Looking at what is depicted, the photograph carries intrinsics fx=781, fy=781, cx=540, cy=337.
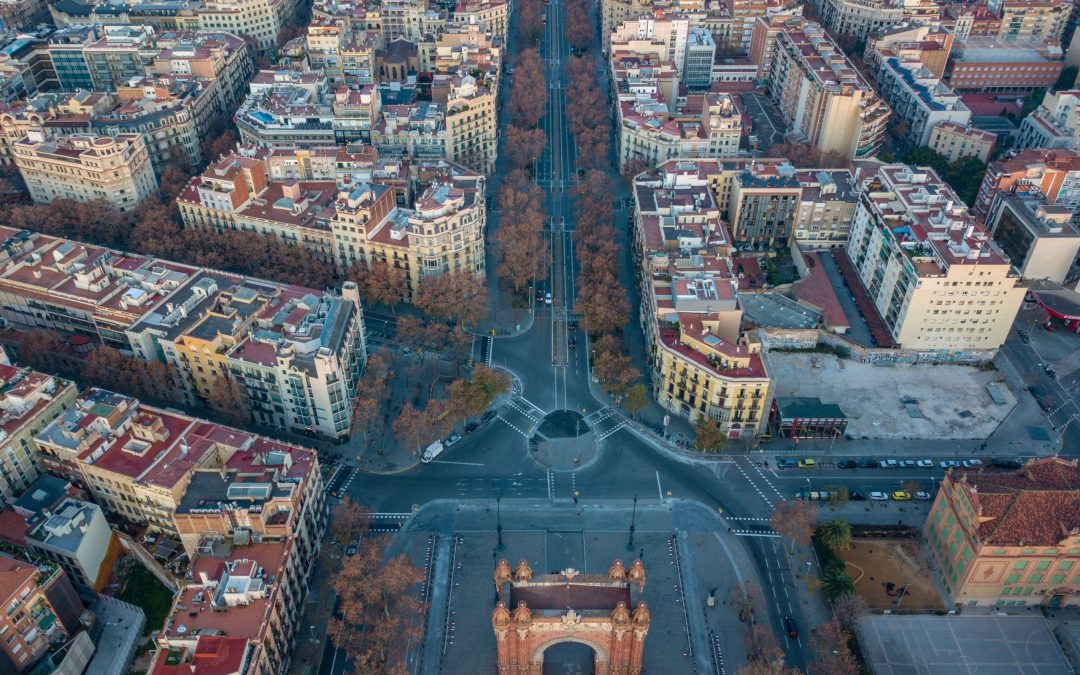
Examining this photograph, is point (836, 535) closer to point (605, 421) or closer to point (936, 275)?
point (605, 421)

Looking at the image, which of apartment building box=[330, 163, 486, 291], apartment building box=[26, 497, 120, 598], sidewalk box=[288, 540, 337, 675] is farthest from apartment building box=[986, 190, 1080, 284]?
apartment building box=[26, 497, 120, 598]

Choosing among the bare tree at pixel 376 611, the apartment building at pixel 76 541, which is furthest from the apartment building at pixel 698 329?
the apartment building at pixel 76 541

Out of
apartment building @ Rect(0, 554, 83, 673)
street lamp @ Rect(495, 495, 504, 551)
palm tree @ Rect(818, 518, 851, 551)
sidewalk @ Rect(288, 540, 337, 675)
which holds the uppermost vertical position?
apartment building @ Rect(0, 554, 83, 673)

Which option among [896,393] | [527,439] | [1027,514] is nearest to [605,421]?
[527,439]

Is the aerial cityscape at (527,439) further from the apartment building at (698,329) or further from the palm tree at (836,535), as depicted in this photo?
the apartment building at (698,329)

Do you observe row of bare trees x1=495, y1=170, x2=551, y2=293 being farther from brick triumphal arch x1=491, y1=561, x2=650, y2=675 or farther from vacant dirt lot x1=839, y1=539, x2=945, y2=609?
vacant dirt lot x1=839, y1=539, x2=945, y2=609

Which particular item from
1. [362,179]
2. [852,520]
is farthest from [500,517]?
[362,179]
